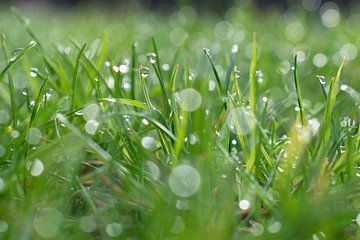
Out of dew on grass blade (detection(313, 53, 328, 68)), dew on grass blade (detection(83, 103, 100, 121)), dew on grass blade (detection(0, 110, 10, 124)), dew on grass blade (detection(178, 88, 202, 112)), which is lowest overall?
dew on grass blade (detection(313, 53, 328, 68))

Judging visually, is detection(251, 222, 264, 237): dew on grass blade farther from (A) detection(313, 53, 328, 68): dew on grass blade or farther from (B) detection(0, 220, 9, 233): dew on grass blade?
(A) detection(313, 53, 328, 68): dew on grass blade

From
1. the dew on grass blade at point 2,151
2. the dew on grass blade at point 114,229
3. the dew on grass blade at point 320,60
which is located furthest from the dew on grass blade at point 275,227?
the dew on grass blade at point 320,60

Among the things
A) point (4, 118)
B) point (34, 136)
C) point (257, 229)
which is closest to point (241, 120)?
point (257, 229)

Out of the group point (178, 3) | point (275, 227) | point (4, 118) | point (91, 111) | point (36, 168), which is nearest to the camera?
point (275, 227)

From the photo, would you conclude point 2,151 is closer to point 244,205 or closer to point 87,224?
point 87,224

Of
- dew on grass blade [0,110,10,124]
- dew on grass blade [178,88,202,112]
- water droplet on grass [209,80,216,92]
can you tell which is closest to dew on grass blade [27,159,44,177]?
dew on grass blade [178,88,202,112]

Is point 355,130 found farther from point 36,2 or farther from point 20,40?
point 36,2
